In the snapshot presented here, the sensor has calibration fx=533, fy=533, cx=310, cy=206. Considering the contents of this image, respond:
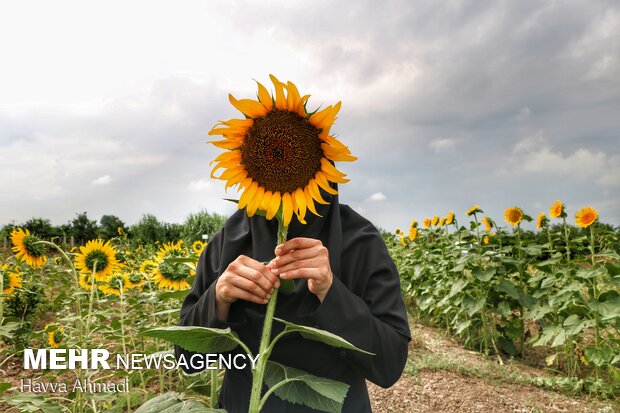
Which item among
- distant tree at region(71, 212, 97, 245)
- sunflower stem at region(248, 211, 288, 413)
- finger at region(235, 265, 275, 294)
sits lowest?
sunflower stem at region(248, 211, 288, 413)

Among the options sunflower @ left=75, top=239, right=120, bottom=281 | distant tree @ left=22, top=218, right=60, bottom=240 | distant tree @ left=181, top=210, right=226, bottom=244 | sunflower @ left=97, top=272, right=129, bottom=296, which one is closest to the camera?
sunflower @ left=75, top=239, right=120, bottom=281

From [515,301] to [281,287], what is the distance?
5.35 m

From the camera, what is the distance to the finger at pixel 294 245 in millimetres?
1249

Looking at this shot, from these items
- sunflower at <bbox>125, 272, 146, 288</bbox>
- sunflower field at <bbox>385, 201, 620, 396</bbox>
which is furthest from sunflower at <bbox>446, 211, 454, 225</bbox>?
sunflower at <bbox>125, 272, 146, 288</bbox>

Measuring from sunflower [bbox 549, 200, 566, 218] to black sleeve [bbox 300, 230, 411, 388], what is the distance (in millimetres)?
4234

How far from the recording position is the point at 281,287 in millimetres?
1324

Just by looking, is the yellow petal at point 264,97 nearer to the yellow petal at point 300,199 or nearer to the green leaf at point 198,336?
the yellow petal at point 300,199

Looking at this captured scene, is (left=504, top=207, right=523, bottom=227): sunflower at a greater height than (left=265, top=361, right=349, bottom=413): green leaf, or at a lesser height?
greater

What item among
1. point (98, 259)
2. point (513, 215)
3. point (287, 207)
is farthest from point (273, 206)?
point (513, 215)

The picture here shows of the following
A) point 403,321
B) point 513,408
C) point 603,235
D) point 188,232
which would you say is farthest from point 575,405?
point 188,232

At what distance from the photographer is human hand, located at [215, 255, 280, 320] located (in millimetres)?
1285

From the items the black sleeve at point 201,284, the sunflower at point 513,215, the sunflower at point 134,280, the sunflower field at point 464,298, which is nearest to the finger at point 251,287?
the black sleeve at point 201,284

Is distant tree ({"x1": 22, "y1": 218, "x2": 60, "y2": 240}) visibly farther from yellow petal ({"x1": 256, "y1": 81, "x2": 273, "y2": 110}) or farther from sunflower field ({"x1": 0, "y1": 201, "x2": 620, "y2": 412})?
yellow petal ({"x1": 256, "y1": 81, "x2": 273, "y2": 110})

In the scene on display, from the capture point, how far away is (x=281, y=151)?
128 centimetres
